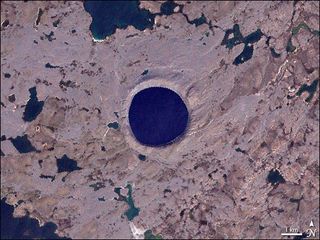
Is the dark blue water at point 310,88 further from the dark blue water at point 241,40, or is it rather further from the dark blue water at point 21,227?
the dark blue water at point 21,227

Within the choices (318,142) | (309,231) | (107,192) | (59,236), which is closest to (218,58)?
(318,142)

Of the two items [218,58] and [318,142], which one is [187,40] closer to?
[218,58]

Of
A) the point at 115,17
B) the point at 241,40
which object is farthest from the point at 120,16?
the point at 241,40

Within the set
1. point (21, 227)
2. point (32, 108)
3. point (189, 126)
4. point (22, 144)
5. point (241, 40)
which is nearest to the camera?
point (32, 108)

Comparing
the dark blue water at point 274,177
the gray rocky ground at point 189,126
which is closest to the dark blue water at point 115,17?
the gray rocky ground at point 189,126

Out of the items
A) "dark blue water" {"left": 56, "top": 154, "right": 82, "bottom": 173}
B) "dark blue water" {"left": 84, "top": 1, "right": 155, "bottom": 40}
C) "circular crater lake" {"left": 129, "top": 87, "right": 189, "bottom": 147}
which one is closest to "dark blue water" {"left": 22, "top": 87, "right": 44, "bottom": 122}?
"dark blue water" {"left": 56, "top": 154, "right": 82, "bottom": 173}

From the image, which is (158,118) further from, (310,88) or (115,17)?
(310,88)

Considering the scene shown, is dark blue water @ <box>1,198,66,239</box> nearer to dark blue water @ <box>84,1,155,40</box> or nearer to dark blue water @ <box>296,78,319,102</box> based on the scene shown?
dark blue water @ <box>84,1,155,40</box>
